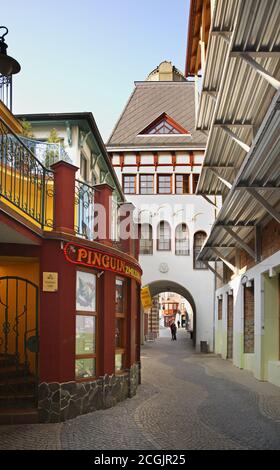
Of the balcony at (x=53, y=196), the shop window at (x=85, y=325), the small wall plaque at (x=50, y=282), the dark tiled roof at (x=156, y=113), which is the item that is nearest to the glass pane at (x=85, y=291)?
the shop window at (x=85, y=325)

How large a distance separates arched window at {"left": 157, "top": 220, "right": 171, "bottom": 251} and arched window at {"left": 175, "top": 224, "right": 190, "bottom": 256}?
429mm

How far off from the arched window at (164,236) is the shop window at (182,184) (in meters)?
2.05

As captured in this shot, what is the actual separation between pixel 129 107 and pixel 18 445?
3157 centimetres

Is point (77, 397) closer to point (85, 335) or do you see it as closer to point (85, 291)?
point (85, 335)

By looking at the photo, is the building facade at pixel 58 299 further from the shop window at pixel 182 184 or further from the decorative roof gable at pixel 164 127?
the decorative roof gable at pixel 164 127

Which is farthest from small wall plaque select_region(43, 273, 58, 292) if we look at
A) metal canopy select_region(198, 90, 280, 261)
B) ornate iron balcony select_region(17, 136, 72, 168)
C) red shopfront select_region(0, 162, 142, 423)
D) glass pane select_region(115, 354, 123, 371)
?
ornate iron balcony select_region(17, 136, 72, 168)

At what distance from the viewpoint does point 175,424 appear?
913cm

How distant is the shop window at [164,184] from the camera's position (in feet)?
106

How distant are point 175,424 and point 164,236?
74.6ft

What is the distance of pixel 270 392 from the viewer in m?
13.2

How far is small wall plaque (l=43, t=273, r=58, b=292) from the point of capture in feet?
30.6

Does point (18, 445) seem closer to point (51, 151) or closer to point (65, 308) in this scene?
point (65, 308)

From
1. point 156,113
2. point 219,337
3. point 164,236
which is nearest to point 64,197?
point 219,337
